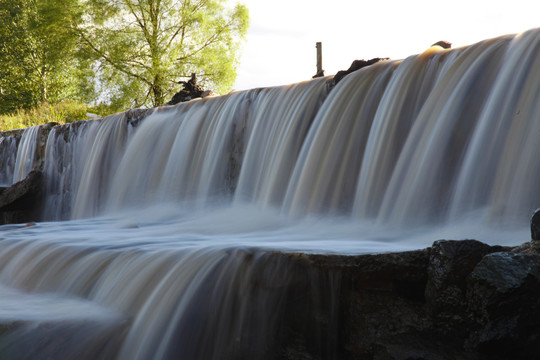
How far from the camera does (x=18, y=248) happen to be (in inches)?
154

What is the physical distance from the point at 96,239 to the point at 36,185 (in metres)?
5.58

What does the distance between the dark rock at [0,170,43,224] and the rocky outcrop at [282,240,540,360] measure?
24.2 feet

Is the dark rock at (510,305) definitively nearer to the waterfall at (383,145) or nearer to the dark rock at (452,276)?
the dark rock at (452,276)

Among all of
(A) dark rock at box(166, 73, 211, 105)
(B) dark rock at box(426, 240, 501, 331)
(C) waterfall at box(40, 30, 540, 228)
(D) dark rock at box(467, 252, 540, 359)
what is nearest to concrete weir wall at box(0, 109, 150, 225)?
(A) dark rock at box(166, 73, 211, 105)

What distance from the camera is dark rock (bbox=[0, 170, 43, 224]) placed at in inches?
339

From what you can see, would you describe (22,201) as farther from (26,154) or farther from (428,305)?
(428,305)

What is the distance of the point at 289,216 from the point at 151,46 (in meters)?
15.6

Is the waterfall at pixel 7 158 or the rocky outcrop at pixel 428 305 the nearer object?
the rocky outcrop at pixel 428 305

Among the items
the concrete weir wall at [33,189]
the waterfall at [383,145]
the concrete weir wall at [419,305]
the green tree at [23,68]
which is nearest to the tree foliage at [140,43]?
the green tree at [23,68]

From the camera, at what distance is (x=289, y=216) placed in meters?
4.54

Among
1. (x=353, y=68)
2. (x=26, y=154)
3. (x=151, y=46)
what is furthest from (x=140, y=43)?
(x=353, y=68)

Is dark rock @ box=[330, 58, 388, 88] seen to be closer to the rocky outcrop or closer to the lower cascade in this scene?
the lower cascade

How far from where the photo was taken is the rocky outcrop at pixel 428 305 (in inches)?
71.9

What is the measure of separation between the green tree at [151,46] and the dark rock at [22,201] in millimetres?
10113
